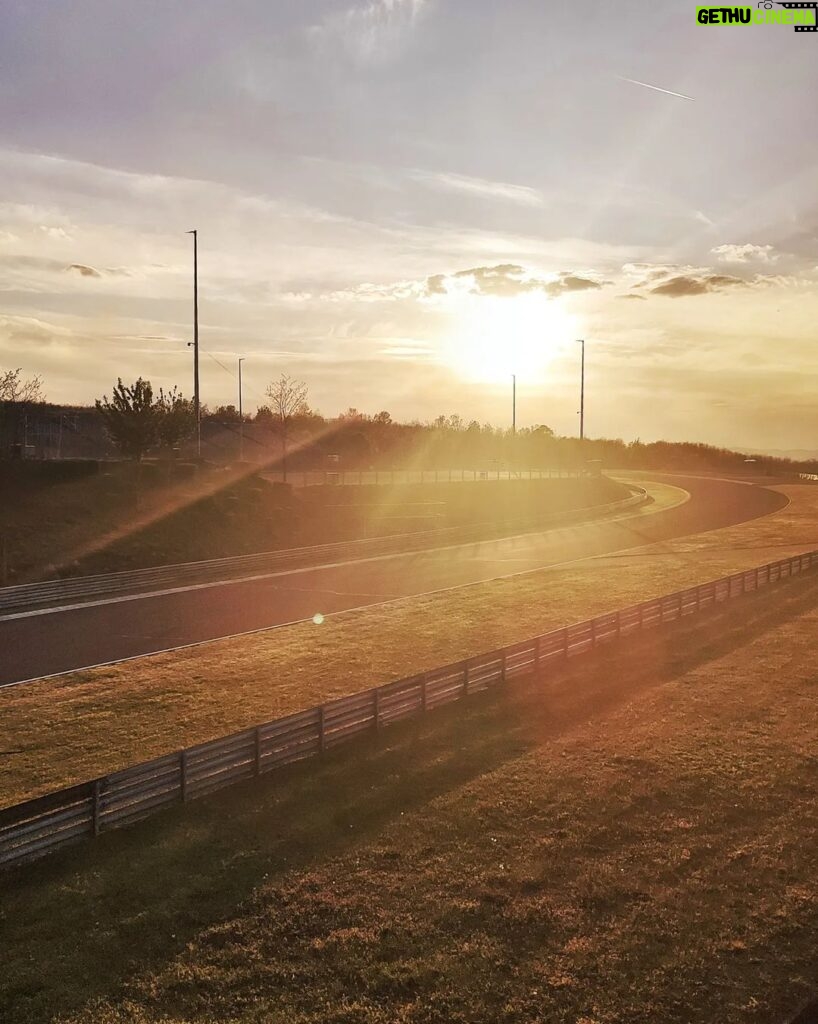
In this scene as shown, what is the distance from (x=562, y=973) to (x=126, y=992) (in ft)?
17.5

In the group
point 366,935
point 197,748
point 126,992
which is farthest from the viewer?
point 197,748

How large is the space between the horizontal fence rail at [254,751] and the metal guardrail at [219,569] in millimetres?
18521

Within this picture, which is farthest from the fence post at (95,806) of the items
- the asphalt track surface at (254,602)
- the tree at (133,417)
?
the tree at (133,417)

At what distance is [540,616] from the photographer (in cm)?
3014

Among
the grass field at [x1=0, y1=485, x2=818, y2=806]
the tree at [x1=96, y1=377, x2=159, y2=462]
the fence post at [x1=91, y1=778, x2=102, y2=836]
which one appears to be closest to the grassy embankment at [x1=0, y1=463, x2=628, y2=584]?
the tree at [x1=96, y1=377, x2=159, y2=462]

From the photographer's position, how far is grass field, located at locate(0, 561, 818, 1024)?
9.18 metres

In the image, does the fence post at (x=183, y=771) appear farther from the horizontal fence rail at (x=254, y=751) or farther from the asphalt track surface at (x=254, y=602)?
the asphalt track surface at (x=254, y=602)

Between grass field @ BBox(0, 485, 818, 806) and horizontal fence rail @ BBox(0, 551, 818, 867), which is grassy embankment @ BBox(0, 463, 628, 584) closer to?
grass field @ BBox(0, 485, 818, 806)

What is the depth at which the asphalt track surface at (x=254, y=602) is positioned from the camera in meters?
23.9

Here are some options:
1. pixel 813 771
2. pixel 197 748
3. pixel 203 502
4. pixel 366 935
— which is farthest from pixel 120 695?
pixel 203 502

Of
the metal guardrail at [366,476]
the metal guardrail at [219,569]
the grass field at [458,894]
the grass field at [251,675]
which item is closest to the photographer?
the grass field at [458,894]

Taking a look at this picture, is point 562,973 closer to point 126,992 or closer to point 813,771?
point 126,992

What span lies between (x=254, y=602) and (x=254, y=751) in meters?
17.0

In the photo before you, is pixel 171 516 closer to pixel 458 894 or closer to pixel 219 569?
pixel 219 569
